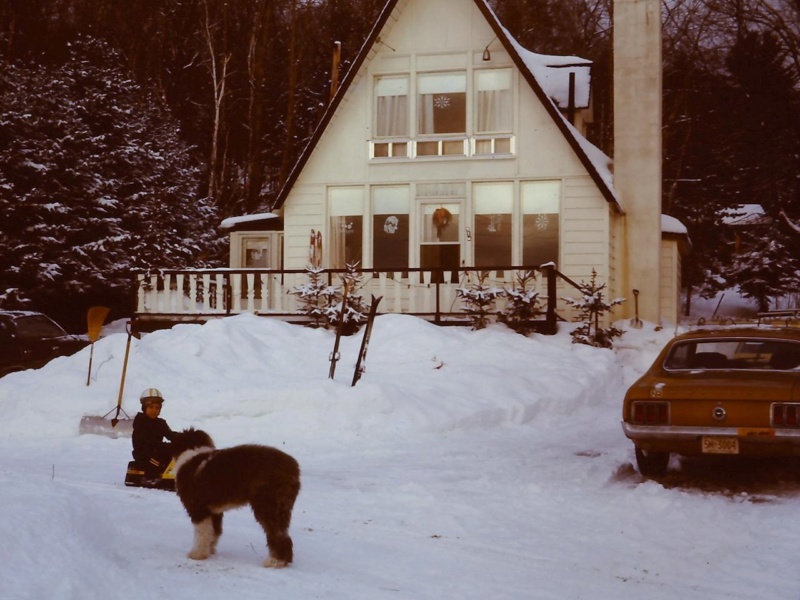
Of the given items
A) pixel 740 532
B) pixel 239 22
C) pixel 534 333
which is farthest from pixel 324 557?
pixel 239 22

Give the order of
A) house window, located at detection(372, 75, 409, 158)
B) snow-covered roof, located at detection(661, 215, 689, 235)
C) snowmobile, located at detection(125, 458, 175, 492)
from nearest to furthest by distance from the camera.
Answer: snowmobile, located at detection(125, 458, 175, 492) → house window, located at detection(372, 75, 409, 158) → snow-covered roof, located at detection(661, 215, 689, 235)

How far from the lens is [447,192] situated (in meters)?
22.6

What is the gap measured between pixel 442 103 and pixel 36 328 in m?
9.83

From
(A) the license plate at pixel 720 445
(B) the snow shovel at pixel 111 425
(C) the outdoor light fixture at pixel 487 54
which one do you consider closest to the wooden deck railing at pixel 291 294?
(C) the outdoor light fixture at pixel 487 54

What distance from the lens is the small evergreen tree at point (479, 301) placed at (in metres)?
19.1

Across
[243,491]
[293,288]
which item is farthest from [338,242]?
[243,491]

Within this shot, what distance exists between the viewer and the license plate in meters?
9.54

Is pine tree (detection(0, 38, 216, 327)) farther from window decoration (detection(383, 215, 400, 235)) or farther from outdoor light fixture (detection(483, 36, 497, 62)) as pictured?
outdoor light fixture (detection(483, 36, 497, 62))

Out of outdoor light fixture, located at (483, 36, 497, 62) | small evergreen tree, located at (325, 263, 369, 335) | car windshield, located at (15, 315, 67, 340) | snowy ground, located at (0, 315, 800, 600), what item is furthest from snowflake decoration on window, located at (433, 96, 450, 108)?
car windshield, located at (15, 315, 67, 340)

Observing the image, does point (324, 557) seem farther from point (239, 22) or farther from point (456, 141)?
point (239, 22)

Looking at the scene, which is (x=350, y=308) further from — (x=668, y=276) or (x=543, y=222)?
(x=668, y=276)

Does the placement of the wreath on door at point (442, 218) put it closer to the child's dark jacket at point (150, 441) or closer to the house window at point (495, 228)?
the house window at point (495, 228)

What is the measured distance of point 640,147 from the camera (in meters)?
22.8

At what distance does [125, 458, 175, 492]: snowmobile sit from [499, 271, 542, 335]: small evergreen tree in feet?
34.5
